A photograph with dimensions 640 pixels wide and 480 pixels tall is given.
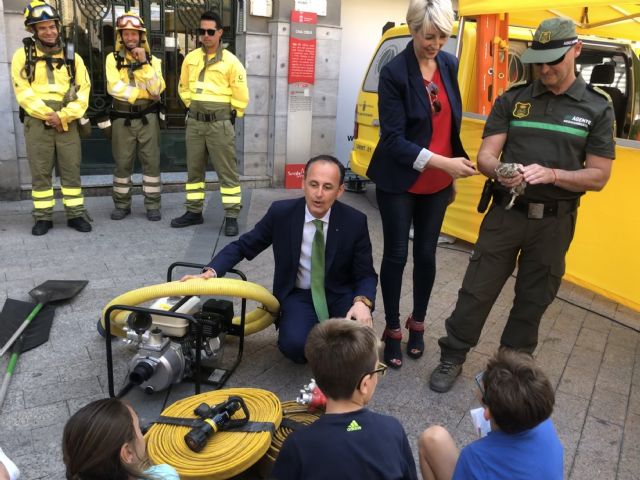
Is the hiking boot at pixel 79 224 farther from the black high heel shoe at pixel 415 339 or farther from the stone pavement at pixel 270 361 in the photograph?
the black high heel shoe at pixel 415 339

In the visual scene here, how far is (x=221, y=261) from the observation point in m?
3.25

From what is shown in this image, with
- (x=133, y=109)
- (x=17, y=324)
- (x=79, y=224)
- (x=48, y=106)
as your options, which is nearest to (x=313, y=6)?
(x=133, y=109)

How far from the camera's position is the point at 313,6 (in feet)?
26.9

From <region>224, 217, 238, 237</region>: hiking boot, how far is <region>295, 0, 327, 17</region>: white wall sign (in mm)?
3495

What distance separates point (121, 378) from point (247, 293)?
Answer: 97 centimetres

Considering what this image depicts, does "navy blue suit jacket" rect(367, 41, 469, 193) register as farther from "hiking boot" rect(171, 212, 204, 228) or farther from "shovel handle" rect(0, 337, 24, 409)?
"hiking boot" rect(171, 212, 204, 228)

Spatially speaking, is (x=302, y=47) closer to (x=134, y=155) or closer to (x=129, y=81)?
(x=129, y=81)

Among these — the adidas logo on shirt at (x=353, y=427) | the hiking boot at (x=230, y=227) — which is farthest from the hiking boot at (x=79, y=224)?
the adidas logo on shirt at (x=353, y=427)

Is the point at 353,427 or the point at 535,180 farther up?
the point at 535,180

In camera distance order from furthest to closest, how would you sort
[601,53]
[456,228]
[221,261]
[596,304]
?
1. [601,53]
2. [456,228]
3. [596,304]
4. [221,261]

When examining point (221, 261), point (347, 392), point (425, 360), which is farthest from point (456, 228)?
point (347, 392)

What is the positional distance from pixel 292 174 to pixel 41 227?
3.77 metres

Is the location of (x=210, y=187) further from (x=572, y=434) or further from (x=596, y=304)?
(x=572, y=434)

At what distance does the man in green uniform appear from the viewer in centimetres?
298
